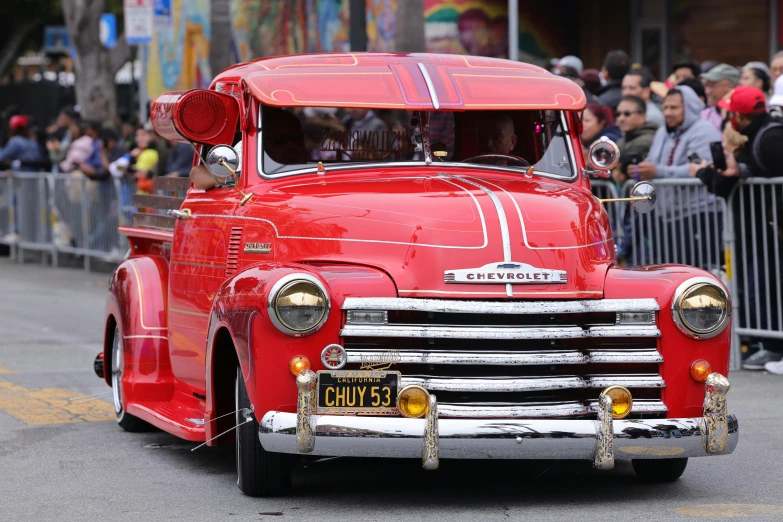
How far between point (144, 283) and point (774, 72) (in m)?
7.27

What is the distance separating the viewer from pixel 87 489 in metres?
7.33

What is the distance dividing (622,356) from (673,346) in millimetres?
245

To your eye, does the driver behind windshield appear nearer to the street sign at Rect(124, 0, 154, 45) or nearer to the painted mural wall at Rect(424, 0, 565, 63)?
the street sign at Rect(124, 0, 154, 45)

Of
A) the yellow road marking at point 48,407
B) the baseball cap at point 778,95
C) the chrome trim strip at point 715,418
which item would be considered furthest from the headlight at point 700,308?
the baseball cap at point 778,95

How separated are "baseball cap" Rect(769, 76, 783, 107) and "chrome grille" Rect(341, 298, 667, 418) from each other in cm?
593

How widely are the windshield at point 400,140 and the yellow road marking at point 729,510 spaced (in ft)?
6.53

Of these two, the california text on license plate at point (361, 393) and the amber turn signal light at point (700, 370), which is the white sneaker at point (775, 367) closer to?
the amber turn signal light at point (700, 370)

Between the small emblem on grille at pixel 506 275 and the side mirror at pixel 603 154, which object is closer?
the small emblem on grille at pixel 506 275

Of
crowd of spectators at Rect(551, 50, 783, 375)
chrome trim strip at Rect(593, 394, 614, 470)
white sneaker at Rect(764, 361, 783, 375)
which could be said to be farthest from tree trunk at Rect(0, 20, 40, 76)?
chrome trim strip at Rect(593, 394, 614, 470)

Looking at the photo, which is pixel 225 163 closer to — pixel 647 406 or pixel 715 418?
pixel 647 406

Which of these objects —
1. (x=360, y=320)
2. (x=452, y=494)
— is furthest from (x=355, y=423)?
(x=452, y=494)

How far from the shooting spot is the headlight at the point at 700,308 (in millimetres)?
6738

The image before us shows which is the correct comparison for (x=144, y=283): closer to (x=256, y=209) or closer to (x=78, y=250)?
(x=256, y=209)

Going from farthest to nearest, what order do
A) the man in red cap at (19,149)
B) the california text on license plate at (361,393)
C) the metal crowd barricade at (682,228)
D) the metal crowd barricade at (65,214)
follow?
the man in red cap at (19,149) < the metal crowd barricade at (65,214) < the metal crowd barricade at (682,228) < the california text on license plate at (361,393)
